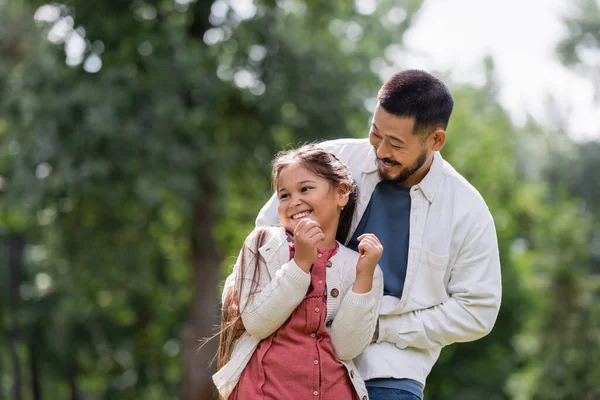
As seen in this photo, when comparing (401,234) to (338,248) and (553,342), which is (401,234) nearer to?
(338,248)

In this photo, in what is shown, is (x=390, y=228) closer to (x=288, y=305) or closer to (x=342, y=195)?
(x=342, y=195)

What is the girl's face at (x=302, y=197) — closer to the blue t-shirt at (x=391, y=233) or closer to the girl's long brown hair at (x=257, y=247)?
the girl's long brown hair at (x=257, y=247)

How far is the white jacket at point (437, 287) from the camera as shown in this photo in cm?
399

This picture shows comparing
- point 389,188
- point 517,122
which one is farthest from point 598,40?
point 389,188

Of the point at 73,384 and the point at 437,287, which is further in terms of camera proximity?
the point at 73,384

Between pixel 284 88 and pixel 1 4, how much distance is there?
7.59 metres

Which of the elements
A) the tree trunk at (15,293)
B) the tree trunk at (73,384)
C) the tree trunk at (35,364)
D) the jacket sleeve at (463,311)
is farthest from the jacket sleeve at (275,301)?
the tree trunk at (73,384)

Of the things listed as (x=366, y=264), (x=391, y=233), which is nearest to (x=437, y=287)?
(x=391, y=233)

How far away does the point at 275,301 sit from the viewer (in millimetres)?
3625

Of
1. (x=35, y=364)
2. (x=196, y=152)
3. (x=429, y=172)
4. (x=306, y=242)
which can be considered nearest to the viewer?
(x=306, y=242)

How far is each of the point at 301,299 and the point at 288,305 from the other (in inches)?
2.5

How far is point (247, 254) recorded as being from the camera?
3.84 metres

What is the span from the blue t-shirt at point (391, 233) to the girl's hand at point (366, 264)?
0.31 meters

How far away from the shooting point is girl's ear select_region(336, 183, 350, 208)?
395 centimetres
